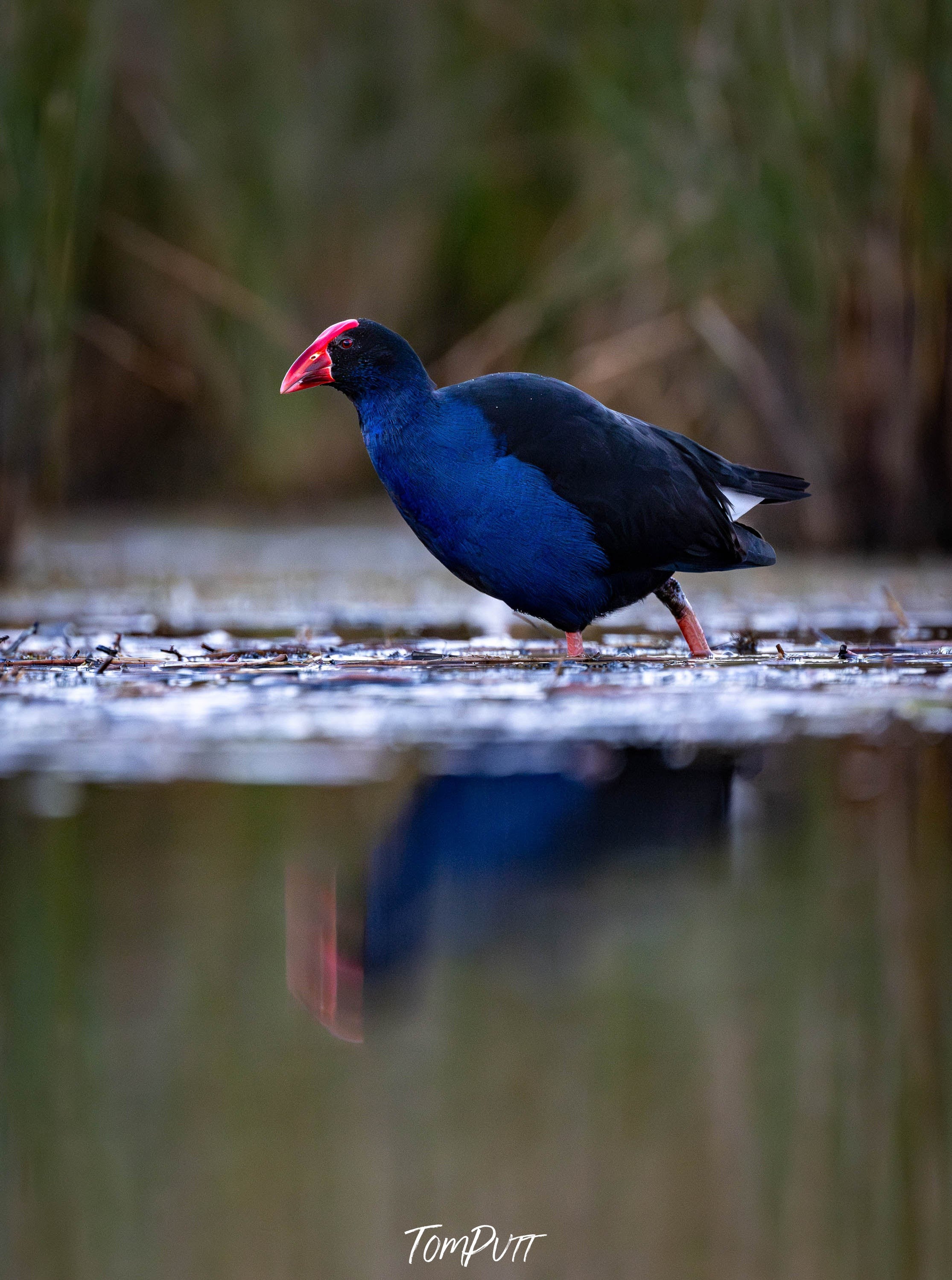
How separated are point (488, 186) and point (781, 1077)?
6.96 m

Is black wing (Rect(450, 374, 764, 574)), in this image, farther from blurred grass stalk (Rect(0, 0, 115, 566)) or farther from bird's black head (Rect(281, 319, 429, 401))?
blurred grass stalk (Rect(0, 0, 115, 566))

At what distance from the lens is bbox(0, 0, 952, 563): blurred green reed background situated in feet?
16.5

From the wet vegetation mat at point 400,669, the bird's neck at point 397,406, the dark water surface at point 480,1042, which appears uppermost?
the bird's neck at point 397,406

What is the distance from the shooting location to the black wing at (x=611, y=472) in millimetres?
3281

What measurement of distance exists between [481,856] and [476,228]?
6.30m

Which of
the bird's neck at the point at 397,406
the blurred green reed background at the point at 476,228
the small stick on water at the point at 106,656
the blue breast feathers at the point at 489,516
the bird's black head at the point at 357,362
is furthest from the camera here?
the blurred green reed background at the point at 476,228

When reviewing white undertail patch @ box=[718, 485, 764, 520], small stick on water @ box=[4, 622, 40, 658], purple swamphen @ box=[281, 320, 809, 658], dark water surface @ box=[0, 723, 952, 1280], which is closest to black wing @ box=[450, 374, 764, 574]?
purple swamphen @ box=[281, 320, 809, 658]

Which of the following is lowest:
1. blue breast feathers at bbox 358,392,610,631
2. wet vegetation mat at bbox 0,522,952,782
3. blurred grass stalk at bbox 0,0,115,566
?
wet vegetation mat at bbox 0,522,952,782

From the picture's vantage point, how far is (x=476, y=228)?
7840 mm

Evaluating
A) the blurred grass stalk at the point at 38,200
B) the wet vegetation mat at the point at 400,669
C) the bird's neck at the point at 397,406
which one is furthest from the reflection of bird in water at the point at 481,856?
the blurred grass stalk at the point at 38,200

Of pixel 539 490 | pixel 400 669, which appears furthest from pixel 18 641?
pixel 539 490

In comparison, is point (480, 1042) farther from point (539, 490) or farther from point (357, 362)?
point (357, 362)

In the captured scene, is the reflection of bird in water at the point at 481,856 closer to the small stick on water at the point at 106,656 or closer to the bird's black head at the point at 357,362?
the small stick on water at the point at 106,656

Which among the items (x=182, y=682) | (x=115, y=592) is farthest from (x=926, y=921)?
(x=115, y=592)
